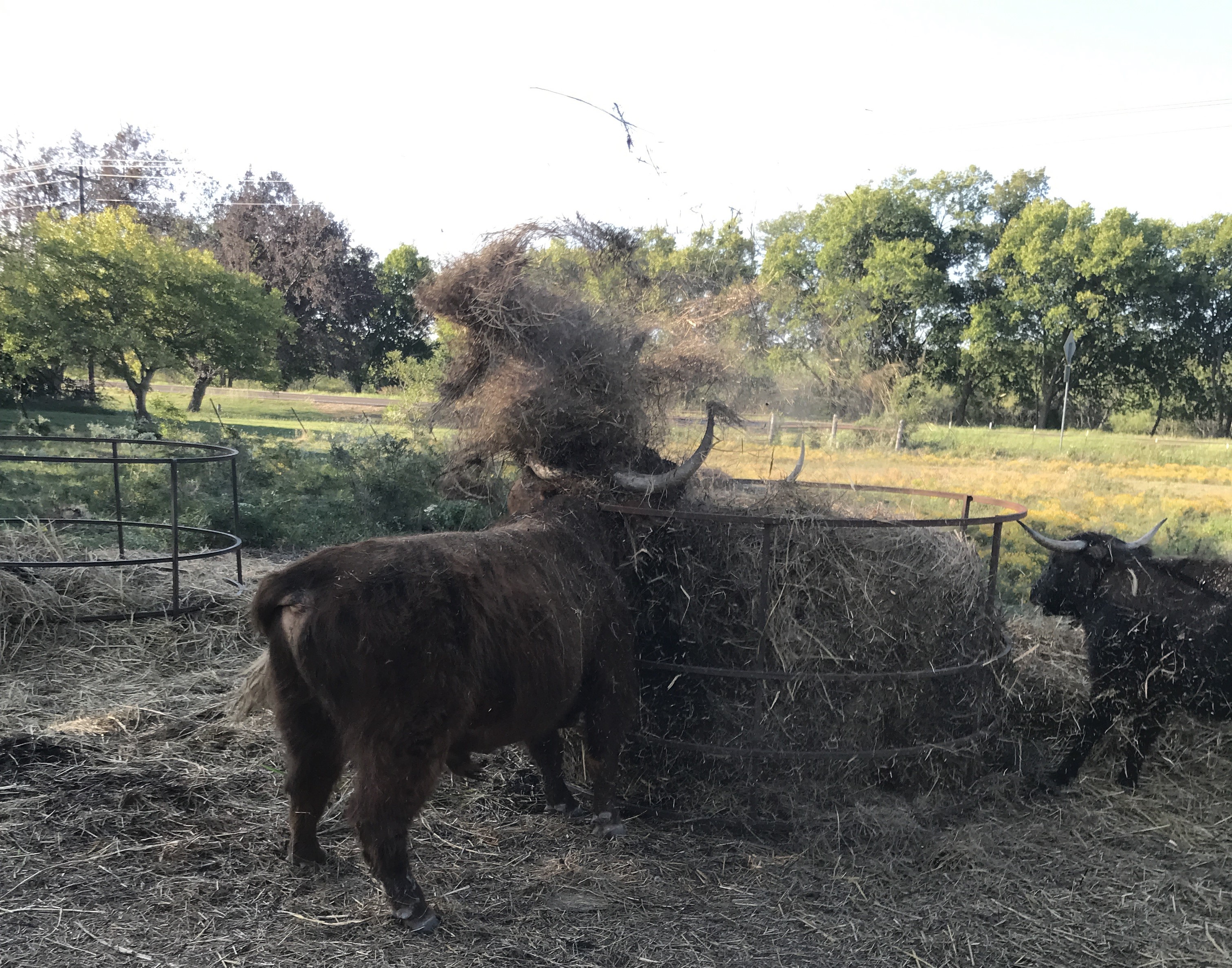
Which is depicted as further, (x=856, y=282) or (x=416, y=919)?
(x=856, y=282)

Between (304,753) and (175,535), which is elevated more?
(175,535)

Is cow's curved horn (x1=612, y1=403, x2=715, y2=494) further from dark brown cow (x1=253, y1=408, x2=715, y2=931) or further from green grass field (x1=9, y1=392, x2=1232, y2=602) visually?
dark brown cow (x1=253, y1=408, x2=715, y2=931)

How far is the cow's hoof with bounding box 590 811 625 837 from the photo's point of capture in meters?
4.16

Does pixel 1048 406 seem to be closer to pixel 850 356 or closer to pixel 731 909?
pixel 850 356

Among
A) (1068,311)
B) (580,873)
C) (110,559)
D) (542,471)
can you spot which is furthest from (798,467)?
(1068,311)

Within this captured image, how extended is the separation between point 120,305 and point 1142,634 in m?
19.5

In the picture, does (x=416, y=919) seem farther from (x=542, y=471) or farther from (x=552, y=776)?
(x=542, y=471)

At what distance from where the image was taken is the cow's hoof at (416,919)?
3229 millimetres

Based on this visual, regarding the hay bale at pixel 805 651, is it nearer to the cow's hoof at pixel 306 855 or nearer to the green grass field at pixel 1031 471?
the green grass field at pixel 1031 471

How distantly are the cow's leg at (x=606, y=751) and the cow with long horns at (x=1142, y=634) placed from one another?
2703 mm

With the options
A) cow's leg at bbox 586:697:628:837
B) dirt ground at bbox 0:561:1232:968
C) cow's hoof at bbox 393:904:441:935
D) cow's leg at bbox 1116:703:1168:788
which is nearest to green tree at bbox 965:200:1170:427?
cow's leg at bbox 1116:703:1168:788

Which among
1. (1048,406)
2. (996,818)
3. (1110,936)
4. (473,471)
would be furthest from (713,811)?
(1048,406)

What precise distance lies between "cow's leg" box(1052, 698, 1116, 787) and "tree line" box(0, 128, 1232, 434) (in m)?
2.50

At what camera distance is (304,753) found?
11.7ft
